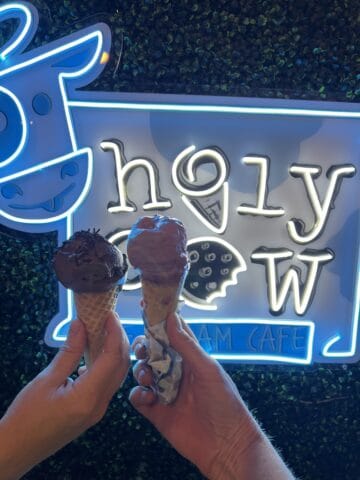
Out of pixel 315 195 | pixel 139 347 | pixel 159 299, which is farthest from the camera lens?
pixel 315 195

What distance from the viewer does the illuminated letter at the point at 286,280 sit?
217 centimetres

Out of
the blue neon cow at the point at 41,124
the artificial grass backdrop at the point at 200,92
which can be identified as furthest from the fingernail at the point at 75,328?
the artificial grass backdrop at the point at 200,92

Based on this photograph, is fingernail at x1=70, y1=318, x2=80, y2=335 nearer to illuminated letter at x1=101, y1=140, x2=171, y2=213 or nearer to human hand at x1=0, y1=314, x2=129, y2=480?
human hand at x1=0, y1=314, x2=129, y2=480

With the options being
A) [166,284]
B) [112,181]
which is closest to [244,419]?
[166,284]

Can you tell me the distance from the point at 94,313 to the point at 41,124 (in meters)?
0.98

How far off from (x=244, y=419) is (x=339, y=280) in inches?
38.3

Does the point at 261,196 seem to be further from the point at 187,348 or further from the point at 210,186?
the point at 187,348

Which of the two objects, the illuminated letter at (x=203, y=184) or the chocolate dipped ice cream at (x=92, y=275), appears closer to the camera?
the chocolate dipped ice cream at (x=92, y=275)

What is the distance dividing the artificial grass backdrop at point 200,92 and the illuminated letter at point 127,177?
0.95 ft

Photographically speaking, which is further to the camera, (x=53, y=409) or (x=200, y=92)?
(x=200, y=92)

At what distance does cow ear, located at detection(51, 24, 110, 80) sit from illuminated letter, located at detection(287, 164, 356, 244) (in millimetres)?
964

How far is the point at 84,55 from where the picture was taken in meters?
2.06

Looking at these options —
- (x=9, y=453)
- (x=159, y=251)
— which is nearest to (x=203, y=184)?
(x=159, y=251)

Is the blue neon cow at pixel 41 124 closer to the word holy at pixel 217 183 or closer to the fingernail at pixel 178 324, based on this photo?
the word holy at pixel 217 183
